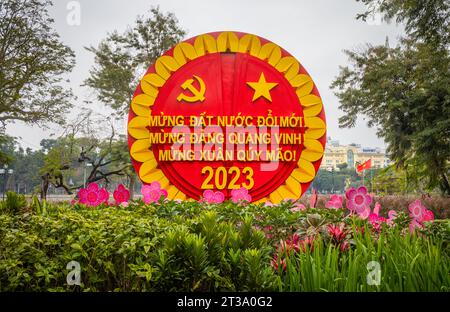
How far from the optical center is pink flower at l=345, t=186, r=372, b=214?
11.0ft

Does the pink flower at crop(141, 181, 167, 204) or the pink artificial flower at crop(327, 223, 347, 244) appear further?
the pink flower at crop(141, 181, 167, 204)

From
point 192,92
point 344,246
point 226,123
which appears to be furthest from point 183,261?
point 192,92

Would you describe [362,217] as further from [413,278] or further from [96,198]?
[96,198]

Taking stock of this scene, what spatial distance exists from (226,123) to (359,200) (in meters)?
3.63

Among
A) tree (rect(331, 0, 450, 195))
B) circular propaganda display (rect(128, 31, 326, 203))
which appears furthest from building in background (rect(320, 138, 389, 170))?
circular propaganda display (rect(128, 31, 326, 203))

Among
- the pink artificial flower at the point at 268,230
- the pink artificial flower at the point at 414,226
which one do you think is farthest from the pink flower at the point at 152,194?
the pink artificial flower at the point at 414,226

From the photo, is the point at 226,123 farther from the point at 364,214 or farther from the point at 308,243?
the point at 308,243

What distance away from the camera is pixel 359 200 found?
339 cm

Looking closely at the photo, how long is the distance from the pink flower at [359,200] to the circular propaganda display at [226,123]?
334 cm

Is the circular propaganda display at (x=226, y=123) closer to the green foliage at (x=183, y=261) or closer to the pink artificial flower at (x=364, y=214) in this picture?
the pink artificial flower at (x=364, y=214)

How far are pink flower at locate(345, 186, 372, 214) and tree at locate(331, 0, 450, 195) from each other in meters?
8.83

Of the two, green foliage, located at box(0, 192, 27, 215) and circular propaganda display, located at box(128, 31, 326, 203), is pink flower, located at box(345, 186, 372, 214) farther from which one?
circular propaganda display, located at box(128, 31, 326, 203)

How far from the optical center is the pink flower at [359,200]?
3365mm

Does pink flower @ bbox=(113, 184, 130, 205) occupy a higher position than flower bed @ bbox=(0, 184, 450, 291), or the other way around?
pink flower @ bbox=(113, 184, 130, 205)
